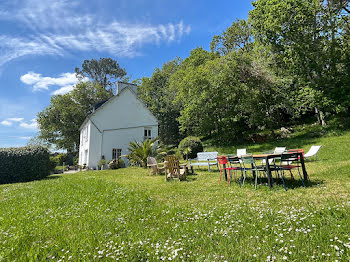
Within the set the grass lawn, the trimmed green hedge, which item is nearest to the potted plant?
the trimmed green hedge

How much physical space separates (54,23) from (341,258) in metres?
12.9

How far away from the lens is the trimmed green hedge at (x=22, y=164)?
13914 millimetres

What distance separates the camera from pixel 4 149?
47.1ft

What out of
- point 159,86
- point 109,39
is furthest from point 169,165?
point 159,86

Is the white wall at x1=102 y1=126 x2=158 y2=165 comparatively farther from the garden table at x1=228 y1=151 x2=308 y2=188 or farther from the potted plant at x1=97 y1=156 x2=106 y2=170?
the garden table at x1=228 y1=151 x2=308 y2=188

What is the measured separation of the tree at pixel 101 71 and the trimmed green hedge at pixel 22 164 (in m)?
29.4

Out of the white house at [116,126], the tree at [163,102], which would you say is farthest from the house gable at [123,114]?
the tree at [163,102]

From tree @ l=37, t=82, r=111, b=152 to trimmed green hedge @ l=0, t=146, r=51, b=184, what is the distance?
17460 millimetres

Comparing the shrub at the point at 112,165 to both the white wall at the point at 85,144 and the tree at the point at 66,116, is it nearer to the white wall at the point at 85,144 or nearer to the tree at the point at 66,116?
the white wall at the point at 85,144

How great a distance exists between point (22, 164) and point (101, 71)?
1255 inches

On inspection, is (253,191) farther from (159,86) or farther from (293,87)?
(159,86)

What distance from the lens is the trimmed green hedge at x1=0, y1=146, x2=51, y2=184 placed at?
1391 cm

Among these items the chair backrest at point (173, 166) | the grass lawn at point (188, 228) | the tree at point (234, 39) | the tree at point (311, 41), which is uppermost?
the tree at point (234, 39)

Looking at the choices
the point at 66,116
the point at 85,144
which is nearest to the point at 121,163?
the point at 85,144
